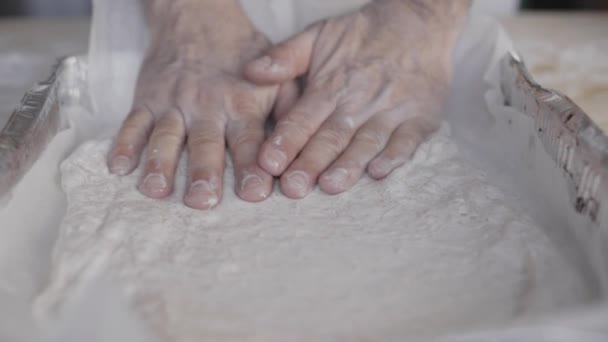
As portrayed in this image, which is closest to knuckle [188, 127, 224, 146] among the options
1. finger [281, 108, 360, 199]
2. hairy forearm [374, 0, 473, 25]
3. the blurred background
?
finger [281, 108, 360, 199]

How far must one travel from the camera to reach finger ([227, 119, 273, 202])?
654 mm

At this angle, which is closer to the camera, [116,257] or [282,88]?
[116,257]

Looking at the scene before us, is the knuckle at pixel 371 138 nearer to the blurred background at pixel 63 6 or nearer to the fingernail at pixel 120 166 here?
the fingernail at pixel 120 166

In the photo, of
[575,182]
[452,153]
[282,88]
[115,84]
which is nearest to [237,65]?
[282,88]

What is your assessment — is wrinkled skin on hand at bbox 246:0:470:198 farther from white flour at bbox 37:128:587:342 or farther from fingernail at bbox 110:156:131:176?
fingernail at bbox 110:156:131:176

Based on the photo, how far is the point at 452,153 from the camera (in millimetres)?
727

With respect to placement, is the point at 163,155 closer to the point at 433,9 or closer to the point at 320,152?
the point at 320,152

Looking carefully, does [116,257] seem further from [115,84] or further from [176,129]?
[115,84]

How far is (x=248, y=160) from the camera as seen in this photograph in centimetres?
70

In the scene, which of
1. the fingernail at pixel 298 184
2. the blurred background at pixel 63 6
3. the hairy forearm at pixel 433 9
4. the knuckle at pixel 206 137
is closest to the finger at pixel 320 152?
the fingernail at pixel 298 184

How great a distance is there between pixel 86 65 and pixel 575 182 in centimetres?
65

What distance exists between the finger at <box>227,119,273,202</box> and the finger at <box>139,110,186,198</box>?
0.21 feet

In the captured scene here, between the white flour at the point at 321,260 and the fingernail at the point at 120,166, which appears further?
the fingernail at the point at 120,166

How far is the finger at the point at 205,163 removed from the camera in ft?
2.11
